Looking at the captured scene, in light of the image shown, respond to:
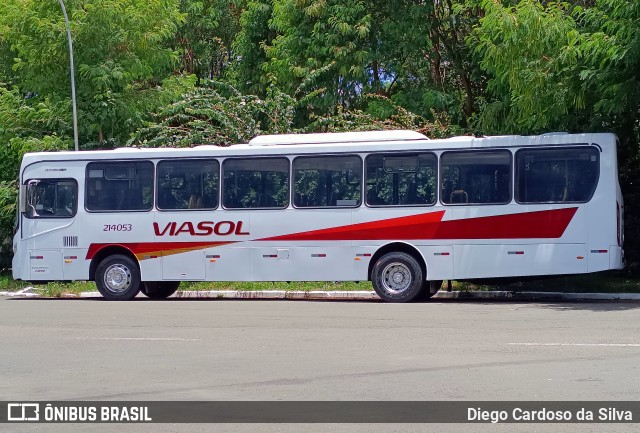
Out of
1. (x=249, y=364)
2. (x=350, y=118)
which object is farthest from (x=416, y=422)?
(x=350, y=118)

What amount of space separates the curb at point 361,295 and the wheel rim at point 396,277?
1724 millimetres

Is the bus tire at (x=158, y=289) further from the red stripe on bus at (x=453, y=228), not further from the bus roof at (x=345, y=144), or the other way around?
the red stripe on bus at (x=453, y=228)

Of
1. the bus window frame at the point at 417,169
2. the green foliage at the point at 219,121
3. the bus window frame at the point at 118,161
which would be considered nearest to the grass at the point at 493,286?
the bus window frame at the point at 417,169

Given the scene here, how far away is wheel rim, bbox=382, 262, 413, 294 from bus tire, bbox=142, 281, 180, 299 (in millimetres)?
5406

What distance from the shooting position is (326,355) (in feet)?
38.9

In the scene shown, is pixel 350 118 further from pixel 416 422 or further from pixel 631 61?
pixel 416 422

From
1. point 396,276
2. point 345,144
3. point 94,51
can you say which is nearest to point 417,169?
point 345,144

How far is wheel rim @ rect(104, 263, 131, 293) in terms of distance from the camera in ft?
70.9

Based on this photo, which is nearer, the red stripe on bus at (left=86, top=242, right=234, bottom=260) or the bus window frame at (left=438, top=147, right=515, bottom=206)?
the bus window frame at (left=438, top=147, right=515, bottom=206)

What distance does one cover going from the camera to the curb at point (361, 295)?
67.3ft

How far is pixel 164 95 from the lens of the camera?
103 feet

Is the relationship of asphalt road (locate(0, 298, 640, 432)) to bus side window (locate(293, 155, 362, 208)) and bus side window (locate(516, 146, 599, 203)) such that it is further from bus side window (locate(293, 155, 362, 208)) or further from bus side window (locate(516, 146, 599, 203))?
bus side window (locate(293, 155, 362, 208))

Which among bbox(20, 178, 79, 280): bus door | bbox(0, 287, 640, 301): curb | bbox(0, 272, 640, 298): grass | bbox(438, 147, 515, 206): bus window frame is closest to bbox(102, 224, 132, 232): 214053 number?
bbox(20, 178, 79, 280): bus door

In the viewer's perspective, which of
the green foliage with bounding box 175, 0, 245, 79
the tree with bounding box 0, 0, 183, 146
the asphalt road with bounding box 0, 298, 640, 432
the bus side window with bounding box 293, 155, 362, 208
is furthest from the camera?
the green foliage with bounding box 175, 0, 245, 79
